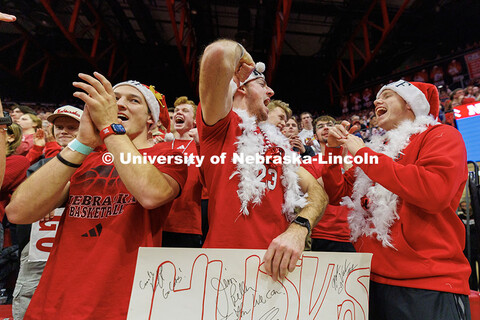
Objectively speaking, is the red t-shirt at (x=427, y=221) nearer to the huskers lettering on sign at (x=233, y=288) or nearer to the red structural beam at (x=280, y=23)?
the huskers lettering on sign at (x=233, y=288)

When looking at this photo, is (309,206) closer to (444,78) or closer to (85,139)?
(85,139)

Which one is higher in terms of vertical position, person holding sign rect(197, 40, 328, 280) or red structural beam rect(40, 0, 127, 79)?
red structural beam rect(40, 0, 127, 79)

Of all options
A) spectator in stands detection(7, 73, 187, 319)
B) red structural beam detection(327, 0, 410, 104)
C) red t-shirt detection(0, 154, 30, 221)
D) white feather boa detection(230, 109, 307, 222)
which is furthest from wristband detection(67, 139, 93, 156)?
red structural beam detection(327, 0, 410, 104)

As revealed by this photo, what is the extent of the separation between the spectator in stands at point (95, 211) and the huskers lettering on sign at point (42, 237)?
0.82m

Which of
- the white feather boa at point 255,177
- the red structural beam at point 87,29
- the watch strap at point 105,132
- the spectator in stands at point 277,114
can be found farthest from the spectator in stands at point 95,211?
the red structural beam at point 87,29

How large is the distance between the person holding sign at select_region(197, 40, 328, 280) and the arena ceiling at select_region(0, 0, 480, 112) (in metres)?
6.60

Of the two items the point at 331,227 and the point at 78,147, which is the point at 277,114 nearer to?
the point at 331,227

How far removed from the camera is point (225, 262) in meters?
0.85

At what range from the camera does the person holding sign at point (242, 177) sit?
3.20 feet

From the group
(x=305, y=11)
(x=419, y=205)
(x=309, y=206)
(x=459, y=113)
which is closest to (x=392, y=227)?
(x=419, y=205)

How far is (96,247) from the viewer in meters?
0.98

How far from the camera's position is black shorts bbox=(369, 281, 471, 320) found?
103 cm

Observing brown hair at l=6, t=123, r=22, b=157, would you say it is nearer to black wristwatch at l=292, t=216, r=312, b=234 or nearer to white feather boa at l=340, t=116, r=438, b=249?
black wristwatch at l=292, t=216, r=312, b=234

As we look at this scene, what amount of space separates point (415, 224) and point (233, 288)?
30.2 inches
